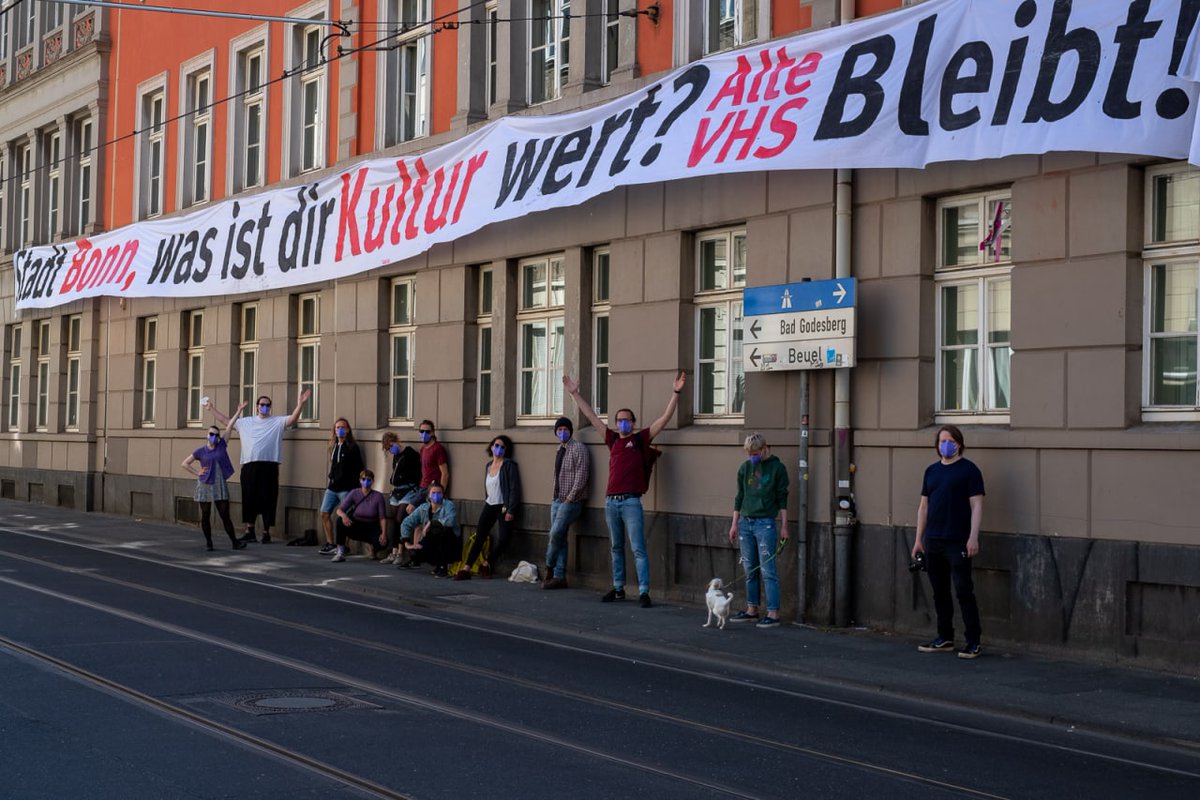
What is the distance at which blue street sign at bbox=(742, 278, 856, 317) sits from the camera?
14.8 metres

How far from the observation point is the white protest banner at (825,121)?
1206 centimetres

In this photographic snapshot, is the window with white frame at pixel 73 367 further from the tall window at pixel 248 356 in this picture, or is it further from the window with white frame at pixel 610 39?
the window with white frame at pixel 610 39

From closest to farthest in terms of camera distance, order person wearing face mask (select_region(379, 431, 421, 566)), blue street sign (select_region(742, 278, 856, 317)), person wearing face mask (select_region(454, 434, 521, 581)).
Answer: blue street sign (select_region(742, 278, 856, 317)) < person wearing face mask (select_region(454, 434, 521, 581)) < person wearing face mask (select_region(379, 431, 421, 566))

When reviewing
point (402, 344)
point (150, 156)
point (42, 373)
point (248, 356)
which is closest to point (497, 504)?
point (402, 344)

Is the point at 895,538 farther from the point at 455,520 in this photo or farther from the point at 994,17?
the point at 455,520

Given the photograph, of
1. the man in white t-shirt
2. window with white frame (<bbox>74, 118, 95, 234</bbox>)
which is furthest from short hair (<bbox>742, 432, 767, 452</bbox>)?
window with white frame (<bbox>74, 118, 95, 234</bbox>)

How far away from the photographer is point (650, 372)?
58.6ft

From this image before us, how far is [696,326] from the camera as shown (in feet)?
57.9

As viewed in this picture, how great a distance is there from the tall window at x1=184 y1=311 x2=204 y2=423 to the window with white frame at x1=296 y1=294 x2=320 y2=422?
4090 millimetres

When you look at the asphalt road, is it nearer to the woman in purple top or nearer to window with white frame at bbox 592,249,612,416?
window with white frame at bbox 592,249,612,416

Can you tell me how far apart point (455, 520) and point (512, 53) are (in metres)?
6.30

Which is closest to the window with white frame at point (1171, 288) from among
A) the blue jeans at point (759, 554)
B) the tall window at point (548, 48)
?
the blue jeans at point (759, 554)

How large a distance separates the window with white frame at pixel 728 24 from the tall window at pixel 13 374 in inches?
1004

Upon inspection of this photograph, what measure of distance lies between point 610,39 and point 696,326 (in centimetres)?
424
